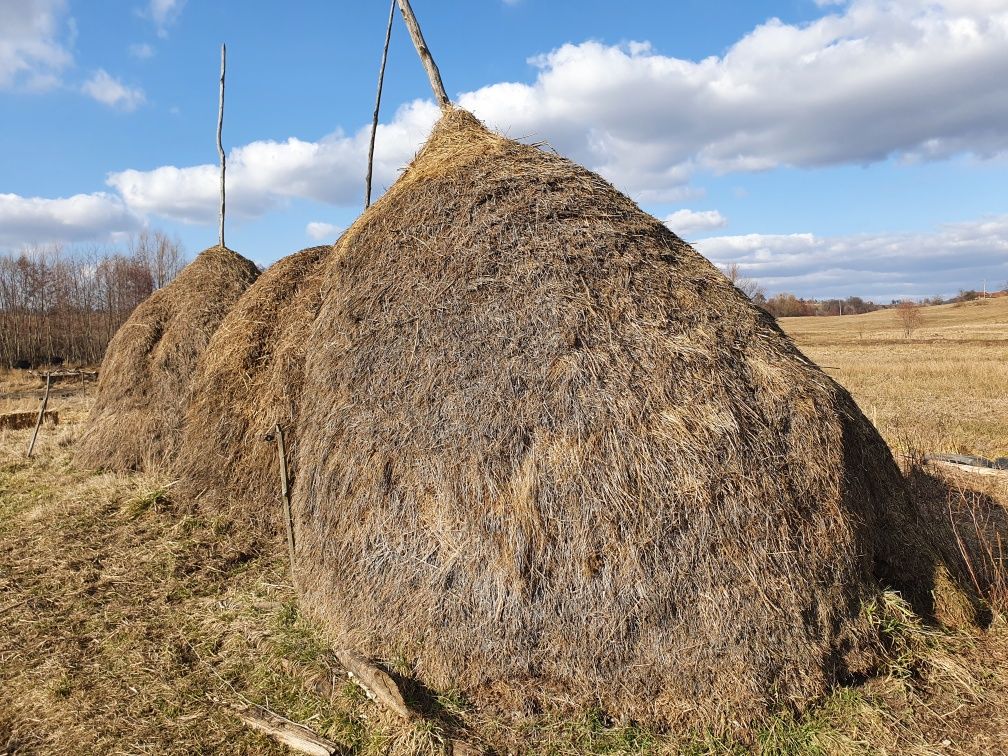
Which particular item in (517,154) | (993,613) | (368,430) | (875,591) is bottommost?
(993,613)

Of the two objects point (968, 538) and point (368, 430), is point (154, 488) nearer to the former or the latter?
point (368, 430)

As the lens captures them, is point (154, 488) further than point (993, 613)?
Yes

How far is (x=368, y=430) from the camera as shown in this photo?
4.82m

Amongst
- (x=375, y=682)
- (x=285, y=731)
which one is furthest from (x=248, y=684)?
(x=375, y=682)

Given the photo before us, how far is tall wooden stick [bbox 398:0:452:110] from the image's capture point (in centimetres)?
675

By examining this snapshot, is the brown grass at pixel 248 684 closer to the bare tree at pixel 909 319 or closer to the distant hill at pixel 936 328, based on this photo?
the distant hill at pixel 936 328

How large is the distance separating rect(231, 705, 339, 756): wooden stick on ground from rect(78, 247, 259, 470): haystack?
5572 mm

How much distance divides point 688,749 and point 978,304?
82330mm

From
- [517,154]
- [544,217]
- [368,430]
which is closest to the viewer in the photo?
[368,430]

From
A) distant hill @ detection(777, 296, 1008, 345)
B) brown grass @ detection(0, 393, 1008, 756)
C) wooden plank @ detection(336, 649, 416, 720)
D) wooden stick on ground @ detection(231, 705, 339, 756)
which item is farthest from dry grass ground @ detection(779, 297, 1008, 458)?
wooden stick on ground @ detection(231, 705, 339, 756)

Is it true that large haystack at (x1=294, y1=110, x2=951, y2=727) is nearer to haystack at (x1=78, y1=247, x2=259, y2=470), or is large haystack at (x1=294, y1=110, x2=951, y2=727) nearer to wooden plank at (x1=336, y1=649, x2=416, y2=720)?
wooden plank at (x1=336, y1=649, x2=416, y2=720)

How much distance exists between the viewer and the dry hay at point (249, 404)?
23.4ft

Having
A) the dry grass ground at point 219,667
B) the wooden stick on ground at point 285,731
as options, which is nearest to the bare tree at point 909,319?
the dry grass ground at point 219,667

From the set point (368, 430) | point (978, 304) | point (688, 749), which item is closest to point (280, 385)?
point (368, 430)
